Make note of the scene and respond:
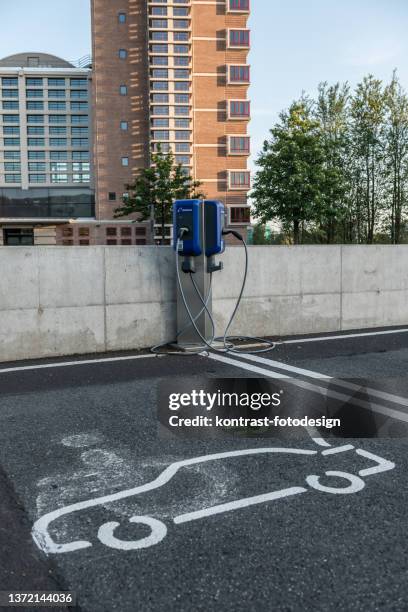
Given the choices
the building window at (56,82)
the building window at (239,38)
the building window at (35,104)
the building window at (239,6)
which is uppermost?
the building window at (239,6)

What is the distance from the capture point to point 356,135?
147ft

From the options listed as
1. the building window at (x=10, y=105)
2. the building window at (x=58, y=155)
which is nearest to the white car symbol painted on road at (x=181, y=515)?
the building window at (x=58, y=155)

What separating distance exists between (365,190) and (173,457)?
158 feet

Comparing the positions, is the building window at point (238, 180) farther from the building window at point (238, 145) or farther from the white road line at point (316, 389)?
the white road line at point (316, 389)

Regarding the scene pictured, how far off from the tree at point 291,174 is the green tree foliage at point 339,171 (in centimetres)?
6

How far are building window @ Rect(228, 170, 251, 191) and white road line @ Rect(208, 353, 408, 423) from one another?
6146 cm

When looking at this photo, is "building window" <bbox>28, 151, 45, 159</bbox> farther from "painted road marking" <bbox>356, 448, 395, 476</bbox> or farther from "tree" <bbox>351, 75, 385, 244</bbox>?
"painted road marking" <bbox>356, 448, 395, 476</bbox>

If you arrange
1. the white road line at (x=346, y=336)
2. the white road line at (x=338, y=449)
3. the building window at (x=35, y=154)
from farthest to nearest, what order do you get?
the building window at (x=35, y=154) → the white road line at (x=346, y=336) → the white road line at (x=338, y=449)

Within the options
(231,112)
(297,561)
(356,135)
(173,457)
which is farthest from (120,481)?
(231,112)

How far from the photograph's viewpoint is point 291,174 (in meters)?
38.1

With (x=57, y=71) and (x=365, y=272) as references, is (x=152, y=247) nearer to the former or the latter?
(x=365, y=272)

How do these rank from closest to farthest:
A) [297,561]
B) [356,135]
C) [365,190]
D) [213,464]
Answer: [297,561]
[213,464]
[356,135]
[365,190]

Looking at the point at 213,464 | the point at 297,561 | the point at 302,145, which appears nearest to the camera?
the point at 297,561

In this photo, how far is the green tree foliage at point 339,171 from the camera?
38.3 metres
